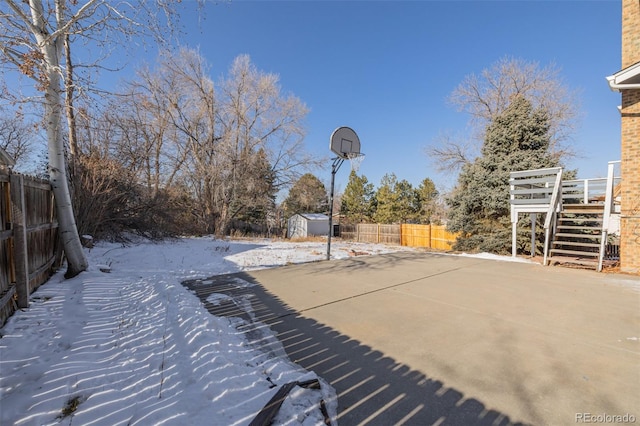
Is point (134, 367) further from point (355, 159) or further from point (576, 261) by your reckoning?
point (576, 261)

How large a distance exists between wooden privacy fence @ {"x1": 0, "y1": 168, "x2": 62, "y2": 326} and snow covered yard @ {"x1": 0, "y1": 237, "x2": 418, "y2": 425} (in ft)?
0.71

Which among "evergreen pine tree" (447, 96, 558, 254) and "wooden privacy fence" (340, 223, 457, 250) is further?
"wooden privacy fence" (340, 223, 457, 250)

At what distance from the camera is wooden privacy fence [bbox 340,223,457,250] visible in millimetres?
14898

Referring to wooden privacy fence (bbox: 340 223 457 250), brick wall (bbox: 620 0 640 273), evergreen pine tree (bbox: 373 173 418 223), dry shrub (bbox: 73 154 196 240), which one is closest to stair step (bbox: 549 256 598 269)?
brick wall (bbox: 620 0 640 273)

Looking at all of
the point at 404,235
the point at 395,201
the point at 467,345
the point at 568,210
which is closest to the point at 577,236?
the point at 568,210

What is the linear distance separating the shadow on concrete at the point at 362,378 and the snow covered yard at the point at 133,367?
0.54 feet

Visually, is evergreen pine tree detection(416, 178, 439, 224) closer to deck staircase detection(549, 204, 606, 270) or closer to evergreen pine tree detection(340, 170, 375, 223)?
evergreen pine tree detection(340, 170, 375, 223)

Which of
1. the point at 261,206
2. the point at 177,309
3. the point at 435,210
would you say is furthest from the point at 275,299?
the point at 435,210

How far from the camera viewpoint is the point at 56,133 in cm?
478

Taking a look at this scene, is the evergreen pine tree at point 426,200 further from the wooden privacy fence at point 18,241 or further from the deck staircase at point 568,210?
the wooden privacy fence at point 18,241

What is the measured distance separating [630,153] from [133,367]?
393 inches

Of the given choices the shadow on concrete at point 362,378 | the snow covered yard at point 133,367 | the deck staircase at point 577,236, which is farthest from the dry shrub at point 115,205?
the deck staircase at point 577,236

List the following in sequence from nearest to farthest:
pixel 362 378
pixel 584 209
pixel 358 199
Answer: pixel 362 378
pixel 584 209
pixel 358 199

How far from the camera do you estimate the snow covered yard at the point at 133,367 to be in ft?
6.08
